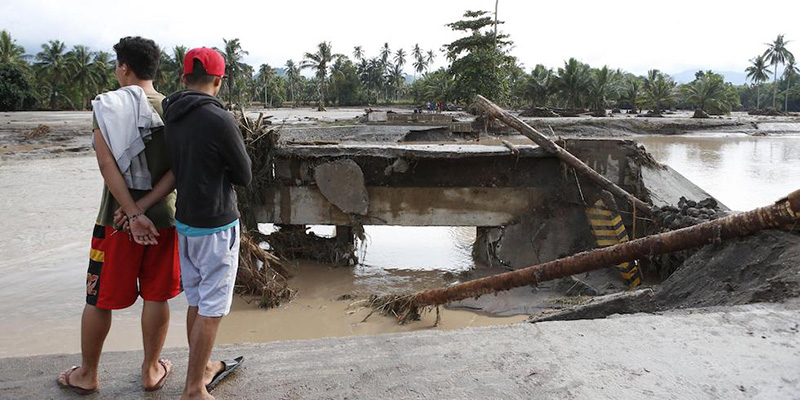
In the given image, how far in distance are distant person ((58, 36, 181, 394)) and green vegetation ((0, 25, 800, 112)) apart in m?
31.3

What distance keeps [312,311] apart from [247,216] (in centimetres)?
199

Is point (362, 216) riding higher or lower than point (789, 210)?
lower

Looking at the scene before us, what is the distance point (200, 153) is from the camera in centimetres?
241

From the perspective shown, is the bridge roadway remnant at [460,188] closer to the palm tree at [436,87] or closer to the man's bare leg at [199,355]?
the man's bare leg at [199,355]

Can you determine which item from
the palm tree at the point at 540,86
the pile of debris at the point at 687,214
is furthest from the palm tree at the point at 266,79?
the pile of debris at the point at 687,214

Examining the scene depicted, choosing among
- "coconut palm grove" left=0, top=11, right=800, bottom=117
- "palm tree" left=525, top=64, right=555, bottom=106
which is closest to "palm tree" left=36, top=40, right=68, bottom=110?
"coconut palm grove" left=0, top=11, right=800, bottom=117

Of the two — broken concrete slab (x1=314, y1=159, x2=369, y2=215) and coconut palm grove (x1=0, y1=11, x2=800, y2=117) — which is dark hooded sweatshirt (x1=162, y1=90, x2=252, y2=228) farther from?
coconut palm grove (x1=0, y1=11, x2=800, y2=117)

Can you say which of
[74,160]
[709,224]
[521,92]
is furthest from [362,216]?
[521,92]

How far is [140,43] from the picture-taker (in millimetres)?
2660

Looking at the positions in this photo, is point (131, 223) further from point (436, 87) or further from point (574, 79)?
point (436, 87)

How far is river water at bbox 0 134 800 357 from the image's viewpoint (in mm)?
6117

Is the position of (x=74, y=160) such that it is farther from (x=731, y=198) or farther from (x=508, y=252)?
(x=731, y=198)

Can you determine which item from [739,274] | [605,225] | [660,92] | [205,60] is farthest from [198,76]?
[660,92]

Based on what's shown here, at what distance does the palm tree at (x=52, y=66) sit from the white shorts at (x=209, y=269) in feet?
200
